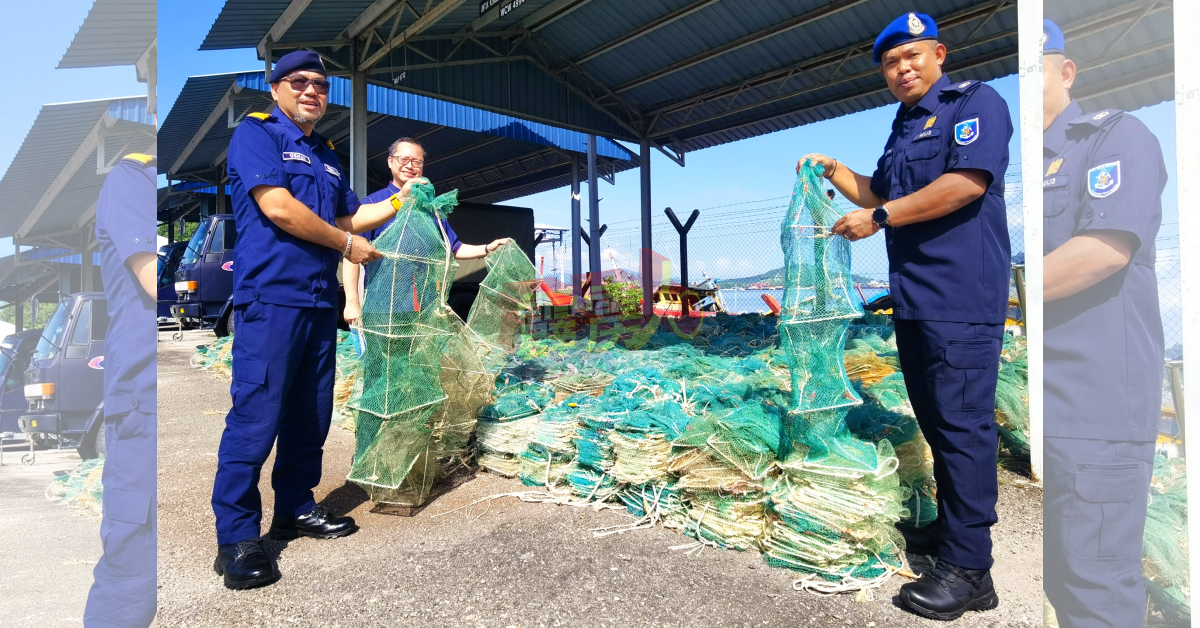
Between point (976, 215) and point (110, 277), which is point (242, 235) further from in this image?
point (976, 215)

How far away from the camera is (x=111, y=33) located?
1380mm

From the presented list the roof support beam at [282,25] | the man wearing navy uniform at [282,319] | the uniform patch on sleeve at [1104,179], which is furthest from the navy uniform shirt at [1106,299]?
the roof support beam at [282,25]

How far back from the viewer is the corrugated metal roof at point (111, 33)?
1.36m

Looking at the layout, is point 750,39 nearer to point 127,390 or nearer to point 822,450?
point 822,450

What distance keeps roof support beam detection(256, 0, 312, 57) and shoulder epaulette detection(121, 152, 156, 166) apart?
314 inches

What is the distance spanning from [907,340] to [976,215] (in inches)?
20.7

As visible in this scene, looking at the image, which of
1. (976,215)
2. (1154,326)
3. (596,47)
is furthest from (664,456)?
(596,47)

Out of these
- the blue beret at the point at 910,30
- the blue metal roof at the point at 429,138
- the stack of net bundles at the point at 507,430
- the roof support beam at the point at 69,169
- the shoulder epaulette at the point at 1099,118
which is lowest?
the stack of net bundles at the point at 507,430

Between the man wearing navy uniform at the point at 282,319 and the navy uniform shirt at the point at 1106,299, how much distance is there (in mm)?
2615

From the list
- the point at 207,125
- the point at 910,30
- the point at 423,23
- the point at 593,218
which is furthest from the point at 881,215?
the point at 207,125

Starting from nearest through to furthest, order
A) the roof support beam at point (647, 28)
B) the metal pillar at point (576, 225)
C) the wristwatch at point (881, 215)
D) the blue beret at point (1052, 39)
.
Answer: the blue beret at point (1052, 39) < the wristwatch at point (881, 215) < the roof support beam at point (647, 28) < the metal pillar at point (576, 225)

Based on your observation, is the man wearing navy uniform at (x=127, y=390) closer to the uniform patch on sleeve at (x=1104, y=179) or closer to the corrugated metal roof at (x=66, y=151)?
the corrugated metal roof at (x=66, y=151)

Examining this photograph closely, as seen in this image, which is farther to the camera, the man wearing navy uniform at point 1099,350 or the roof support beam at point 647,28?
the roof support beam at point 647,28

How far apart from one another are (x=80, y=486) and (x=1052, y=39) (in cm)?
256
